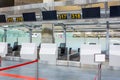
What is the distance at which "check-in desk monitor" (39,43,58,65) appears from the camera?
11.4 meters

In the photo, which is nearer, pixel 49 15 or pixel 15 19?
pixel 49 15

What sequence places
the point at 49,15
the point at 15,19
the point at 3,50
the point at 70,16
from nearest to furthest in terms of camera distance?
the point at 70,16 < the point at 49,15 < the point at 3,50 < the point at 15,19

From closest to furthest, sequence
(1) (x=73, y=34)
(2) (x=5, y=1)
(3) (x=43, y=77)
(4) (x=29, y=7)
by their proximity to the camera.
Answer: (3) (x=43, y=77) < (4) (x=29, y=7) < (1) (x=73, y=34) < (2) (x=5, y=1)

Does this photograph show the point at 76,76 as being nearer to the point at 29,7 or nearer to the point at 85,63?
the point at 85,63

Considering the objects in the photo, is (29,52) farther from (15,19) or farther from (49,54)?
(15,19)

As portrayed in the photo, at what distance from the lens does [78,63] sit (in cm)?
1075

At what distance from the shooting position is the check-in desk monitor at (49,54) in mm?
11422

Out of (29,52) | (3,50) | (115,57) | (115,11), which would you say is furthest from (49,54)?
(115,11)

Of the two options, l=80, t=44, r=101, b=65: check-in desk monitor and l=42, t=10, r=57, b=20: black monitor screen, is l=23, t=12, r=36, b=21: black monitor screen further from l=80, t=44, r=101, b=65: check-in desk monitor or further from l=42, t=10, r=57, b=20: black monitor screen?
l=80, t=44, r=101, b=65: check-in desk monitor

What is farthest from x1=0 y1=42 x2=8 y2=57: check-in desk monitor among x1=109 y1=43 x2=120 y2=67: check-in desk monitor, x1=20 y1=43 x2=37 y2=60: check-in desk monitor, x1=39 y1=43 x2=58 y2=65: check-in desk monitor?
x1=109 y1=43 x2=120 y2=67: check-in desk monitor

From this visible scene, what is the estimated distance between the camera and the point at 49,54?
37.6 feet

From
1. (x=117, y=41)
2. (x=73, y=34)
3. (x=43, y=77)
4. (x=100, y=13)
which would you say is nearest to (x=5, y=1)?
(x=73, y=34)

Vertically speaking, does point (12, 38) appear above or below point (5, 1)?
below

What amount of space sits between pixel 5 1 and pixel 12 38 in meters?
5.82
